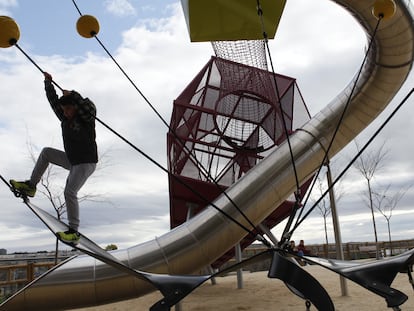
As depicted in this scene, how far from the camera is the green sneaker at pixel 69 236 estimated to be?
3072 millimetres

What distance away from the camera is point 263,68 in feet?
27.6

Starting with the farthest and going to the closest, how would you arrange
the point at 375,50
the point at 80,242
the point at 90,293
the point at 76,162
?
1. the point at 375,50
2. the point at 90,293
3. the point at 76,162
4. the point at 80,242

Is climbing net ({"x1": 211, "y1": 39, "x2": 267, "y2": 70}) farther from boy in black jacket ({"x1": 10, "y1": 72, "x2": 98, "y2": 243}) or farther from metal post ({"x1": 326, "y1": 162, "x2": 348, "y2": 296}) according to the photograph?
boy in black jacket ({"x1": 10, "y1": 72, "x2": 98, "y2": 243})

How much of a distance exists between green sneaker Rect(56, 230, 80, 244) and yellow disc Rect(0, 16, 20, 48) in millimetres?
1486

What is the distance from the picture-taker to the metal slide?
5.50 m

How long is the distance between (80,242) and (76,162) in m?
0.78

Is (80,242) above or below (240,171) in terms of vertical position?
below

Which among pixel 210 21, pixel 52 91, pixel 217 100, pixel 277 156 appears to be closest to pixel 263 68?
pixel 217 100

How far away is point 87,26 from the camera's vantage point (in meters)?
3.45

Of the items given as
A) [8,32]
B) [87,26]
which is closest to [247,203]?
[87,26]

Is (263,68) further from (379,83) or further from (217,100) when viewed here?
(379,83)

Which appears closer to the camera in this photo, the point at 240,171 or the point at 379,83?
the point at 379,83

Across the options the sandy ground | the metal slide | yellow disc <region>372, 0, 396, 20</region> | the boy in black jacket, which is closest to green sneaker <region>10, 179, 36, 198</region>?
the boy in black jacket

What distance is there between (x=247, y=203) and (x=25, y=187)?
4089mm
